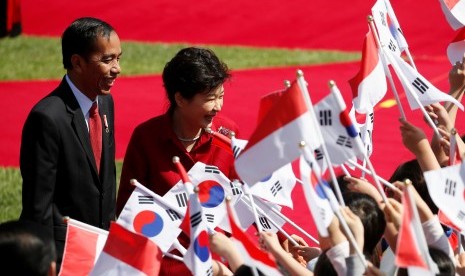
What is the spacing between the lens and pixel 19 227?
3779 millimetres

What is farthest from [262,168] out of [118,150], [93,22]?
[118,150]

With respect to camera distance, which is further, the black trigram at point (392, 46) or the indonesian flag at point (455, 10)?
the indonesian flag at point (455, 10)

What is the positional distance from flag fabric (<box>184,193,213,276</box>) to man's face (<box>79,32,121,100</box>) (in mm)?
1105

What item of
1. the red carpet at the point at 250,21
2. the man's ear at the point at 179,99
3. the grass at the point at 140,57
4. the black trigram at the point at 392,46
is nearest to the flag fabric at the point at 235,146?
the man's ear at the point at 179,99

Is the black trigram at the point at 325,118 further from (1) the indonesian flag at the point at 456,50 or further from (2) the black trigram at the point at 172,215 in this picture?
(1) the indonesian flag at the point at 456,50

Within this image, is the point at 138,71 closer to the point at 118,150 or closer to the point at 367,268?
the point at 118,150

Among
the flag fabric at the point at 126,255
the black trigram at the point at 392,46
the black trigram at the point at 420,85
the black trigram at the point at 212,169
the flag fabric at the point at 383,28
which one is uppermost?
the flag fabric at the point at 383,28

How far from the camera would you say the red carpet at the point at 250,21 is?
15398mm

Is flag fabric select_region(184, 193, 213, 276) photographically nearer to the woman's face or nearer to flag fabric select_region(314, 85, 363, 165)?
flag fabric select_region(314, 85, 363, 165)

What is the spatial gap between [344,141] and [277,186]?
0.96 metres

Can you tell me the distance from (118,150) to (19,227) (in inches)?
257

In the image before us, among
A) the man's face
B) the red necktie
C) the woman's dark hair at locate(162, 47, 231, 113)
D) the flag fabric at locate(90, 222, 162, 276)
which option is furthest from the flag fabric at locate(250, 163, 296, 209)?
the flag fabric at locate(90, 222, 162, 276)

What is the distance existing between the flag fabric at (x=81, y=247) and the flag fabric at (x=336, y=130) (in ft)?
3.62

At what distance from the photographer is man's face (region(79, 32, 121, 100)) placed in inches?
215
